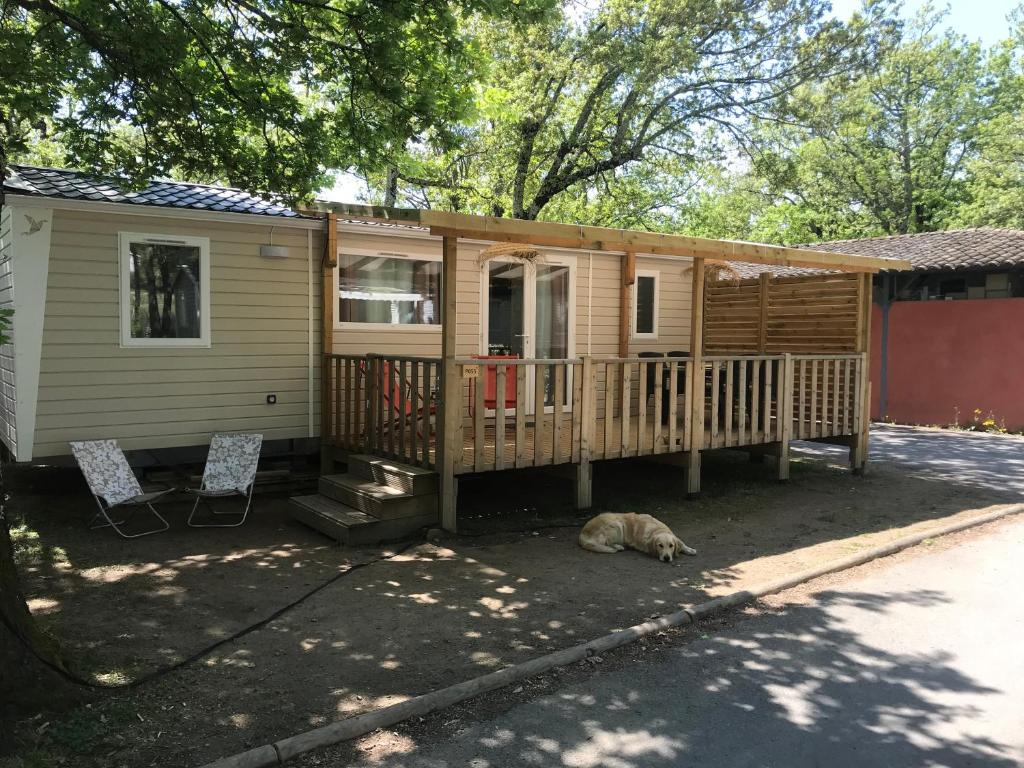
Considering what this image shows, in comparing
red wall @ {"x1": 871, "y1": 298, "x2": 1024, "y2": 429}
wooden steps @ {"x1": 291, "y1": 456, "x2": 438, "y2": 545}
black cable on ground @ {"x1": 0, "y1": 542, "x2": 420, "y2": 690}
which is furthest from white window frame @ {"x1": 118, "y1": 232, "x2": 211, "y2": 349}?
red wall @ {"x1": 871, "y1": 298, "x2": 1024, "y2": 429}

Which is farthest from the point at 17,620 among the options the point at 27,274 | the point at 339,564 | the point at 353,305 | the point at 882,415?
the point at 882,415

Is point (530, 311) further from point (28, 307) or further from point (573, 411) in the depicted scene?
point (28, 307)

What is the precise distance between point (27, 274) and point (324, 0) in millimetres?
3702

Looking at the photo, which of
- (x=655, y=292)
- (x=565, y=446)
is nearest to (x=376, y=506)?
(x=565, y=446)

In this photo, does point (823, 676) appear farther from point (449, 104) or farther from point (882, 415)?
point (882, 415)

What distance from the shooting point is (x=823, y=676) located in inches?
149

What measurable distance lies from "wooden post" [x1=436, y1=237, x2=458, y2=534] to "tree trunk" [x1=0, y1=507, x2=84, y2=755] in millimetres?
3337

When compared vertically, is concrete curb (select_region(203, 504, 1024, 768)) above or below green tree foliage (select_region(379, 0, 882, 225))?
below

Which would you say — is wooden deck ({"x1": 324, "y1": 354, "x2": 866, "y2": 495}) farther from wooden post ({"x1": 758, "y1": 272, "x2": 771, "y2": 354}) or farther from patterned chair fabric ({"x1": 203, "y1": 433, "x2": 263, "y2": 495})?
patterned chair fabric ({"x1": 203, "y1": 433, "x2": 263, "y2": 495})

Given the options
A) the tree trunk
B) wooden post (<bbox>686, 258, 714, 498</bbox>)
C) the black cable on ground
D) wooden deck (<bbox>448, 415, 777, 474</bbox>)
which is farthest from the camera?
wooden post (<bbox>686, 258, 714, 498</bbox>)

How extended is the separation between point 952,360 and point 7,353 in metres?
15.9

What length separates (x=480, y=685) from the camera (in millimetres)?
3578

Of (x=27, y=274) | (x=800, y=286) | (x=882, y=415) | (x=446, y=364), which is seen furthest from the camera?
(x=882, y=415)

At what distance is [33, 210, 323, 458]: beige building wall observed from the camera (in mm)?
6984
